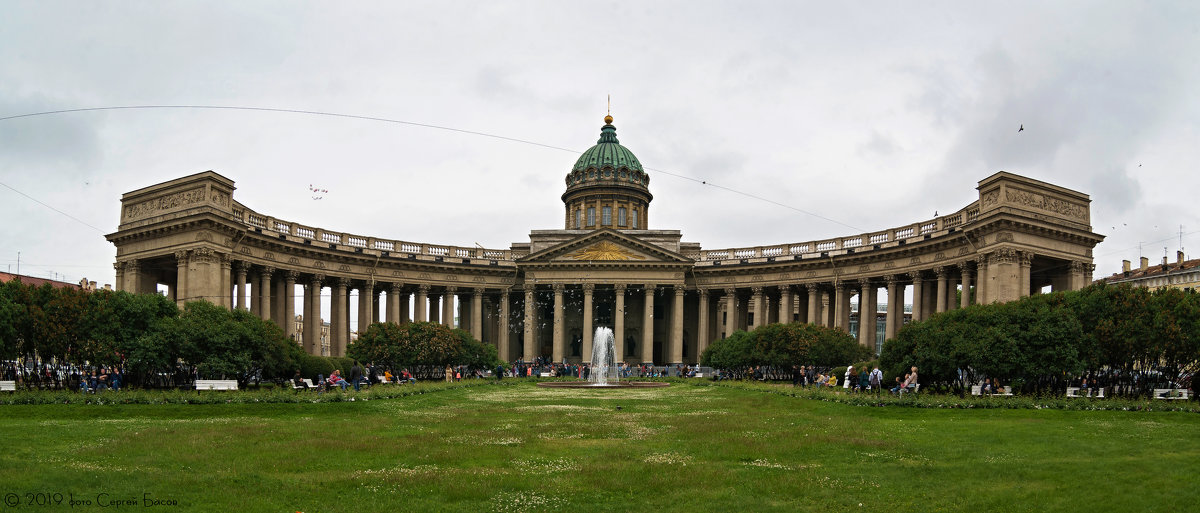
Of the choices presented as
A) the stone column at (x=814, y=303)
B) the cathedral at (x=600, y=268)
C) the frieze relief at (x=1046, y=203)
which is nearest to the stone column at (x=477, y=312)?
the cathedral at (x=600, y=268)

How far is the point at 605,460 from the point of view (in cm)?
1684

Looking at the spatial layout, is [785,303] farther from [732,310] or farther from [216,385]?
[216,385]

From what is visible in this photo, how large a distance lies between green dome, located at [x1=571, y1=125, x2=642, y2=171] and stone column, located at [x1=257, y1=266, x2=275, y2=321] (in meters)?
40.1

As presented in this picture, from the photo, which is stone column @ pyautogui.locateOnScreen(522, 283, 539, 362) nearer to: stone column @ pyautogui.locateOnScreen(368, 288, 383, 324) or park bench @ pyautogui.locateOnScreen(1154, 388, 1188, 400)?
stone column @ pyautogui.locateOnScreen(368, 288, 383, 324)

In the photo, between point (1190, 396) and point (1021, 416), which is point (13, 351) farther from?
point (1190, 396)

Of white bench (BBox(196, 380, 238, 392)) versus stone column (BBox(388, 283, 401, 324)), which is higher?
stone column (BBox(388, 283, 401, 324))

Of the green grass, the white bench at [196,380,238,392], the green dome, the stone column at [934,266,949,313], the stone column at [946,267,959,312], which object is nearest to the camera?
the green grass

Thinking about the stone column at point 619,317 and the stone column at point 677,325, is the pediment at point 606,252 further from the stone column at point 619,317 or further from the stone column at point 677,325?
the stone column at point 677,325

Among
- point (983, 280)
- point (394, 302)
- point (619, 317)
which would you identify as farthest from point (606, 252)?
point (983, 280)

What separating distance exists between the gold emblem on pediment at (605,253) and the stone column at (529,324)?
5.12 metres

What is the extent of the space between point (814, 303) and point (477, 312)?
99.8ft

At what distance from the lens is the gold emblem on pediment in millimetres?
76812

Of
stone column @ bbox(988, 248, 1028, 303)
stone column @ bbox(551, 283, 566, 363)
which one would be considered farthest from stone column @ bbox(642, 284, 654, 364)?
stone column @ bbox(988, 248, 1028, 303)

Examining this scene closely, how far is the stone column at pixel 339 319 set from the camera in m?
69.3
